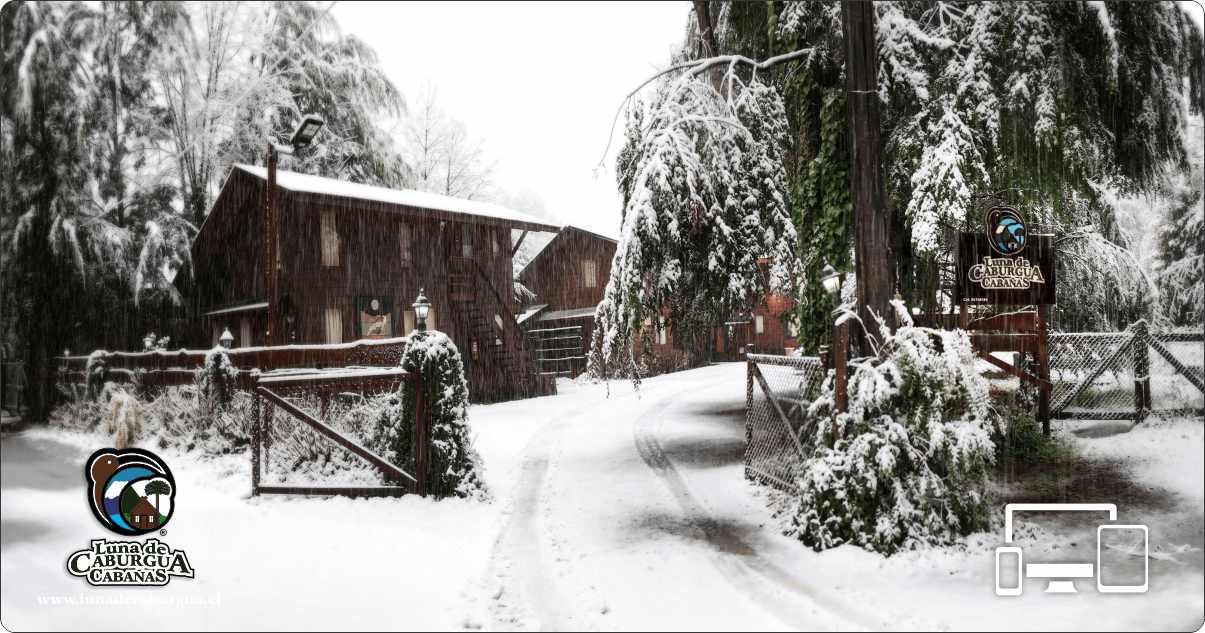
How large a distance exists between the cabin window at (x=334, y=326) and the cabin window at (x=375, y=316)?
0.55 meters

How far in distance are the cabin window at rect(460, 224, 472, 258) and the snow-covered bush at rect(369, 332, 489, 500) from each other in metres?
6.46

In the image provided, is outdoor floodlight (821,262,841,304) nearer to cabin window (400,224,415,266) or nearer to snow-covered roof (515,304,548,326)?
cabin window (400,224,415,266)

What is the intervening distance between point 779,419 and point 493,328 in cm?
760

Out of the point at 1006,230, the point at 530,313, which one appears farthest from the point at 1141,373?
the point at 530,313

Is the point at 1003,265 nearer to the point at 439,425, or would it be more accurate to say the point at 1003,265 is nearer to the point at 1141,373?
the point at 1141,373

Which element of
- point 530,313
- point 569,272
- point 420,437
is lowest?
point 420,437

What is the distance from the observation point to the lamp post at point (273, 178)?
5055 millimetres

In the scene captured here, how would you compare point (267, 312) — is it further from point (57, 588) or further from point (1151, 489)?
point (1151, 489)

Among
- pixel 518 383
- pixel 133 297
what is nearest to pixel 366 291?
pixel 518 383

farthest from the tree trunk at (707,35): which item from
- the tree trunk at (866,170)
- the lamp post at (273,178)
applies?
the lamp post at (273,178)

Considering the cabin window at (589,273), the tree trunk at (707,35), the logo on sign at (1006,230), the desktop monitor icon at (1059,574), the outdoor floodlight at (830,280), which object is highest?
the tree trunk at (707,35)

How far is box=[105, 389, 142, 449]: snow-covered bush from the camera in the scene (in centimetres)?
362

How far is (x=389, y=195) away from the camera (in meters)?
7.17

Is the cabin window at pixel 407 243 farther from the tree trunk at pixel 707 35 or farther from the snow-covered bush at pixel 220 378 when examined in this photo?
the tree trunk at pixel 707 35
